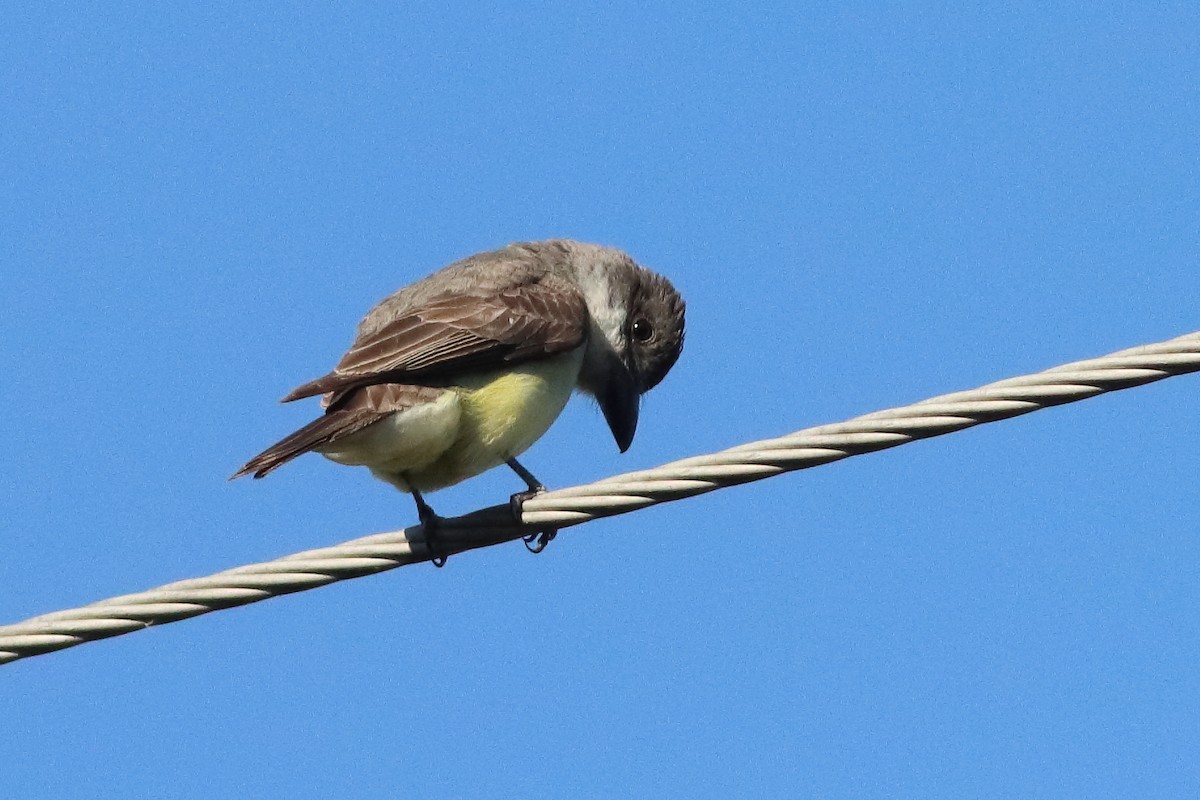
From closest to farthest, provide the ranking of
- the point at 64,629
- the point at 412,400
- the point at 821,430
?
the point at 821,430, the point at 64,629, the point at 412,400

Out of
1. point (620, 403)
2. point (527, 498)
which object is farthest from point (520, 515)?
point (620, 403)

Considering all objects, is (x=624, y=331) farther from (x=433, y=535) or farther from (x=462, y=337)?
(x=433, y=535)

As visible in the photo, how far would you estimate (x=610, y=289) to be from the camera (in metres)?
10.2

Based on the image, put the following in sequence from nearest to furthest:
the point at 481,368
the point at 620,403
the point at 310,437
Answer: the point at 310,437, the point at 481,368, the point at 620,403

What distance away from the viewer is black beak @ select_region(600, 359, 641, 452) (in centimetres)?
1034

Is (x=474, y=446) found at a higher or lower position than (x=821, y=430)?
higher

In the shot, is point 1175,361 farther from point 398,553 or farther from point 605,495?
point 398,553

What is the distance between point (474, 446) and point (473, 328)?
0.59 metres

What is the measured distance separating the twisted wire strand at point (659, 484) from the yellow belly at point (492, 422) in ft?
5.17

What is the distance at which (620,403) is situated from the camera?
10.4 meters

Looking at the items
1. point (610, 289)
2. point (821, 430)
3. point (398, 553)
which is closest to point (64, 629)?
point (398, 553)

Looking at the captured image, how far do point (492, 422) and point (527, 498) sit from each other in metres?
1.66

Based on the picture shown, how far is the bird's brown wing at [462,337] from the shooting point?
804 centimetres

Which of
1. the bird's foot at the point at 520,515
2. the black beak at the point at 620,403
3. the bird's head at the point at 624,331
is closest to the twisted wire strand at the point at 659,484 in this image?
the bird's foot at the point at 520,515
